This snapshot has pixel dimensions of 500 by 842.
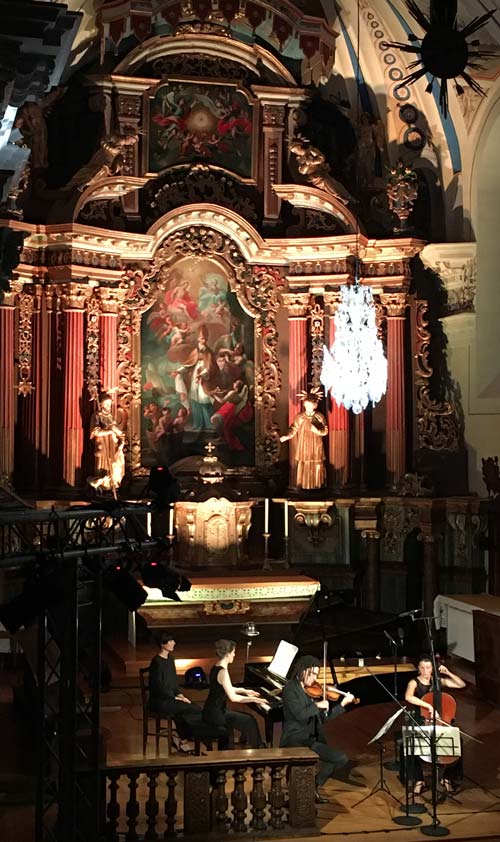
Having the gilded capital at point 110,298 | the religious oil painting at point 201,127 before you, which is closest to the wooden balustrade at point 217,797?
the gilded capital at point 110,298

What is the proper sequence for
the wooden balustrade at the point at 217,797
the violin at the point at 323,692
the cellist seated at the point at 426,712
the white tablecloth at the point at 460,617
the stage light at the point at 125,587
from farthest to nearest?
the white tablecloth at the point at 460,617 < the violin at the point at 323,692 < the cellist seated at the point at 426,712 < the stage light at the point at 125,587 < the wooden balustrade at the point at 217,797

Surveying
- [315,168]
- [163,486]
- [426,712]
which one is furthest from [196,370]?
[426,712]

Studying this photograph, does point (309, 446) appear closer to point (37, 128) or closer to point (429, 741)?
point (37, 128)

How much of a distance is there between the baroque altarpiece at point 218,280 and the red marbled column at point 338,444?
28 mm

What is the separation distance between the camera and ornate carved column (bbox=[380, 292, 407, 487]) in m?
15.9

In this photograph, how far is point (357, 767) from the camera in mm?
10312

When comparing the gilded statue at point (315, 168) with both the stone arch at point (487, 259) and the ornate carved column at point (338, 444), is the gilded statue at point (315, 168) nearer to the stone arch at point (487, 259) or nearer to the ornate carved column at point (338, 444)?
the stone arch at point (487, 259)

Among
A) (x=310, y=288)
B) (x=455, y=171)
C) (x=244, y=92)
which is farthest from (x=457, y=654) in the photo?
(x=244, y=92)

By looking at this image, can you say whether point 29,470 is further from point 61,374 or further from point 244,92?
point 244,92

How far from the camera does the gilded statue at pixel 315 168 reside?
1570 cm

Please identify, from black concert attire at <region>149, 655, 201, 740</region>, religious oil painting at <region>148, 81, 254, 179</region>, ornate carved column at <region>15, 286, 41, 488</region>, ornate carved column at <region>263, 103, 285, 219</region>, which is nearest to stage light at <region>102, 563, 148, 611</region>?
black concert attire at <region>149, 655, 201, 740</region>

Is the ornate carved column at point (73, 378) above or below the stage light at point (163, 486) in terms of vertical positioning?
above

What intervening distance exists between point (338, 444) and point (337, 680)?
5172 mm

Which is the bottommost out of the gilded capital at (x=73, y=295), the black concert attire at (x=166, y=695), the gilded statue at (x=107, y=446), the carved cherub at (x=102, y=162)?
the black concert attire at (x=166, y=695)
